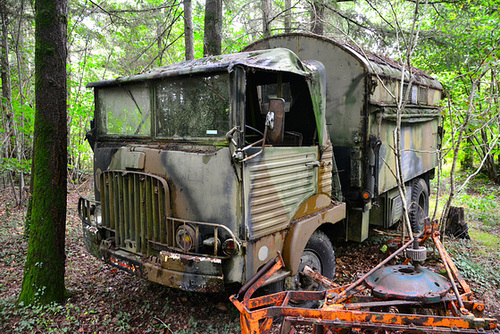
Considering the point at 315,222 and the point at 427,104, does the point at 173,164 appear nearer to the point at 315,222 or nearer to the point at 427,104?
the point at 315,222

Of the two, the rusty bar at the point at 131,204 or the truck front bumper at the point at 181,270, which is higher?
the rusty bar at the point at 131,204

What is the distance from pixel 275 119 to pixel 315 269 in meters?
2.01

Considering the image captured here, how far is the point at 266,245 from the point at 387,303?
1.19 metres

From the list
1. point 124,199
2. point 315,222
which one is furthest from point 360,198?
point 124,199

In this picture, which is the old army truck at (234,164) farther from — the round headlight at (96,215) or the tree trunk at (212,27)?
the tree trunk at (212,27)

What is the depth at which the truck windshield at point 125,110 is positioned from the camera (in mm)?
3889

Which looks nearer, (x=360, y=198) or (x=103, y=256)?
(x=103, y=256)

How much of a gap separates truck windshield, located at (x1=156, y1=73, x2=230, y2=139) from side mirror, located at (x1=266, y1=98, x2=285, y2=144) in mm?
404

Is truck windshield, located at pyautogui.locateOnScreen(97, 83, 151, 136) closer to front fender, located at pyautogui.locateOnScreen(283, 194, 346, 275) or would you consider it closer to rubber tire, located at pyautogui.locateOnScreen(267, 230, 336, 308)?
front fender, located at pyautogui.locateOnScreen(283, 194, 346, 275)

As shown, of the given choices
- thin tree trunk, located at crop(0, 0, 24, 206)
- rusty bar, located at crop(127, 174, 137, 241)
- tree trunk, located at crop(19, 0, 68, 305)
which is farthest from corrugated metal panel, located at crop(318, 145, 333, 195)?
thin tree trunk, located at crop(0, 0, 24, 206)

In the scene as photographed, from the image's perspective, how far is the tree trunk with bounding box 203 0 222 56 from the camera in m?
7.12

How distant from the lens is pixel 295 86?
14.6ft

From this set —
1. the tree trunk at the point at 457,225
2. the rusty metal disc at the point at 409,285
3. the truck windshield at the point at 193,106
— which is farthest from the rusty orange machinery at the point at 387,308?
the tree trunk at the point at 457,225

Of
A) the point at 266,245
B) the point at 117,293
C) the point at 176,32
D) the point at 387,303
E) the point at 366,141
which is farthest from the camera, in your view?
the point at 176,32
